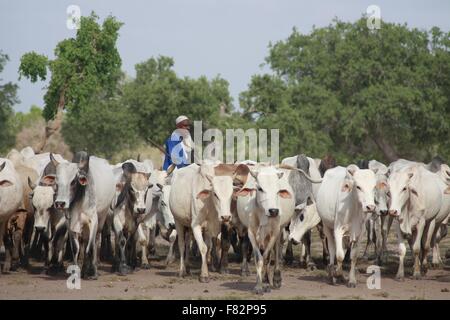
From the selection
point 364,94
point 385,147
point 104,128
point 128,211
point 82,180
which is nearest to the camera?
point 82,180

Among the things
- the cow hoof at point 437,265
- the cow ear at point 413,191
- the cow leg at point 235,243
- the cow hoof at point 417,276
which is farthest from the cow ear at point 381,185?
the cow leg at point 235,243

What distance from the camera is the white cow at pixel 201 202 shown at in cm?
1415

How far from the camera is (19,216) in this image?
16016mm

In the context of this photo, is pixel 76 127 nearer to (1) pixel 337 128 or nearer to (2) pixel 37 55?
(1) pixel 337 128

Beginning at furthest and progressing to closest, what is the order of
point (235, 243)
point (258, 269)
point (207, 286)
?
point (235, 243), point (207, 286), point (258, 269)

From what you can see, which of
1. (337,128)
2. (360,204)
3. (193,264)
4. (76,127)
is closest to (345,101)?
(337,128)

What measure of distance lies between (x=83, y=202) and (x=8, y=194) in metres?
1.37

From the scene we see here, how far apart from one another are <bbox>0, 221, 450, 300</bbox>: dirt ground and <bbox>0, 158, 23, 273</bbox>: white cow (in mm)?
752

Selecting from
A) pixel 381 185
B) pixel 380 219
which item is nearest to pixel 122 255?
pixel 381 185

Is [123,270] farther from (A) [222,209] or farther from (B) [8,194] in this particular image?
(A) [222,209]

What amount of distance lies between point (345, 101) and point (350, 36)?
308 centimetres

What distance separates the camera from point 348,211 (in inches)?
551

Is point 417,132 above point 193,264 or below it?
above

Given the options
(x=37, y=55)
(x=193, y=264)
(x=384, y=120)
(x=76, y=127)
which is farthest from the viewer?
(x=76, y=127)
